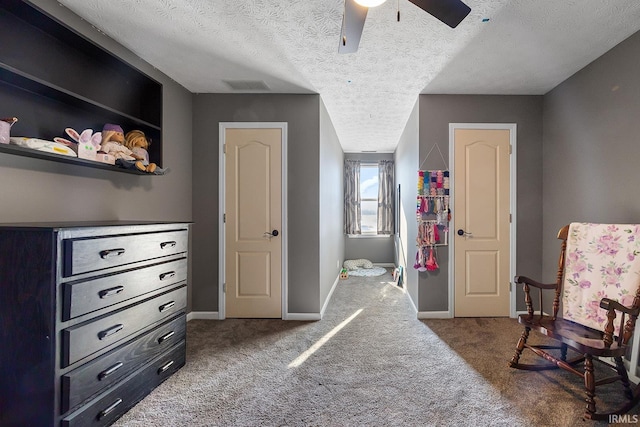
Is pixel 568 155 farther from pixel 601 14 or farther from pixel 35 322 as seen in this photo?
pixel 35 322

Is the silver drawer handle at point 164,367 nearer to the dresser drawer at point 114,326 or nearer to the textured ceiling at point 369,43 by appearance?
the dresser drawer at point 114,326

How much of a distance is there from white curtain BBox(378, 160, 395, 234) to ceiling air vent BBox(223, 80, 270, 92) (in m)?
3.75

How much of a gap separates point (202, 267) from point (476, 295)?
10.1 feet

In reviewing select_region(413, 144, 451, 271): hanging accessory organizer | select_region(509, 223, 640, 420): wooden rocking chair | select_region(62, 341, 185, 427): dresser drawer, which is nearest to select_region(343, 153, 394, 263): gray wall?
select_region(413, 144, 451, 271): hanging accessory organizer

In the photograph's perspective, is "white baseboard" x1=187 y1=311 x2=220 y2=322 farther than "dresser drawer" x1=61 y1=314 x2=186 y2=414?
Yes

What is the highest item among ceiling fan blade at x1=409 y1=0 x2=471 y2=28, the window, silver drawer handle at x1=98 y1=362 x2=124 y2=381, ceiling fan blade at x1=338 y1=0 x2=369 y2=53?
ceiling fan blade at x1=338 y1=0 x2=369 y2=53

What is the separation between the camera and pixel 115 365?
1.54 m

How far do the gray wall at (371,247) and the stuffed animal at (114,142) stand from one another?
466 centimetres

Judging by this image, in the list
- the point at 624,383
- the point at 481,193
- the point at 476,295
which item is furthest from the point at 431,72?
the point at 624,383

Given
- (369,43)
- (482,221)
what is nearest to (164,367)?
(369,43)

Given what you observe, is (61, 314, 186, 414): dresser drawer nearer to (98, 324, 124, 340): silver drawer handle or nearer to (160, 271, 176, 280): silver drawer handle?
(98, 324, 124, 340): silver drawer handle

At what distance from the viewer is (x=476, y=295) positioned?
122 inches

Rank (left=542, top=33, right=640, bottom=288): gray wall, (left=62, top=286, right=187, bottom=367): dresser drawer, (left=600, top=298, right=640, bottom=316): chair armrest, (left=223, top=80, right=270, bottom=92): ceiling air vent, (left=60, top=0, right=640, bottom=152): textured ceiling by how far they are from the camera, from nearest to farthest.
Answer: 1. (left=62, top=286, right=187, bottom=367): dresser drawer
2. (left=600, top=298, right=640, bottom=316): chair armrest
3. (left=60, top=0, right=640, bottom=152): textured ceiling
4. (left=542, top=33, right=640, bottom=288): gray wall
5. (left=223, top=80, right=270, bottom=92): ceiling air vent

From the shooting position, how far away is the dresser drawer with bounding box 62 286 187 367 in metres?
1.32
